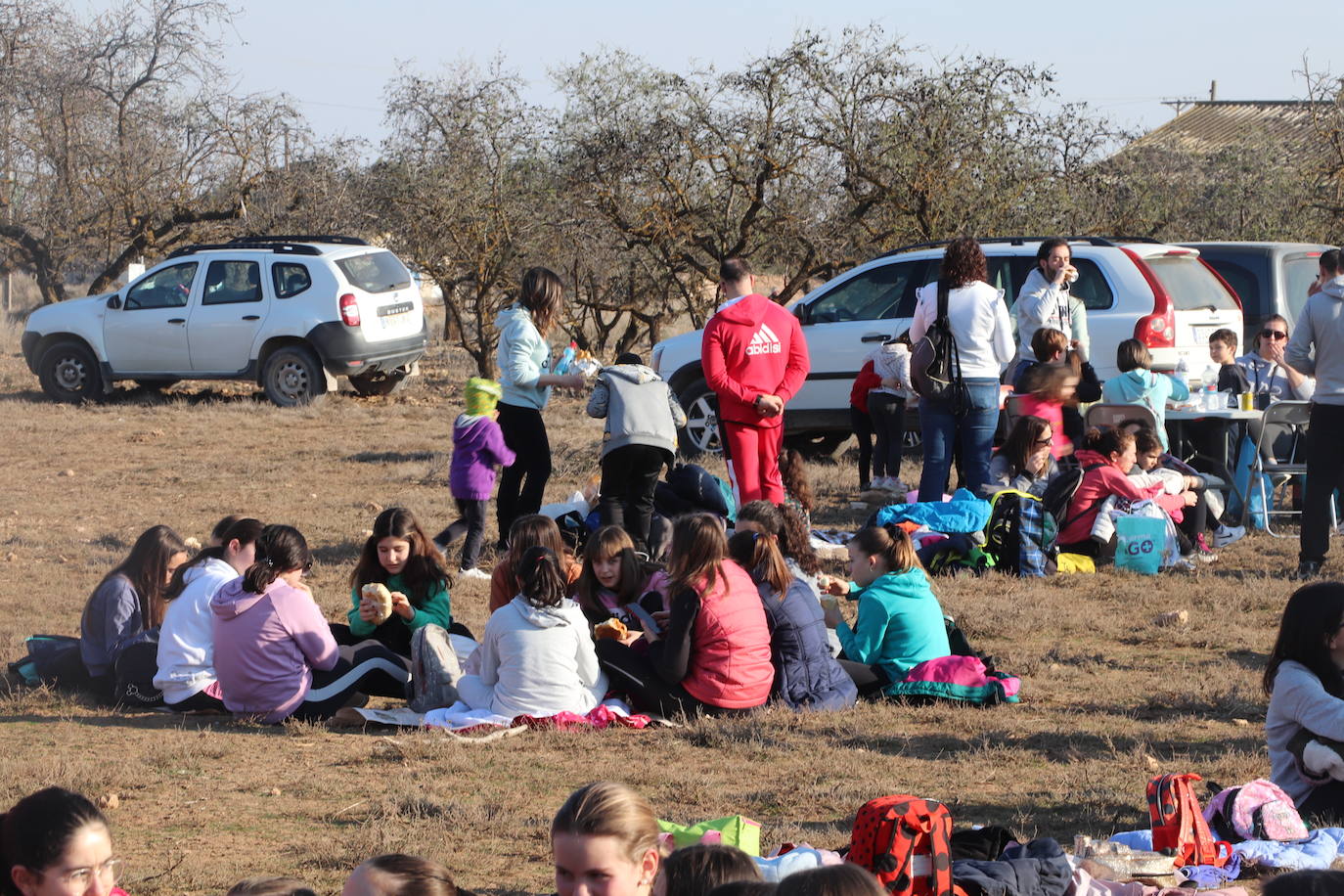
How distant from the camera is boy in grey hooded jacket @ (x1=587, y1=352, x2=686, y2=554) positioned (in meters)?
8.80

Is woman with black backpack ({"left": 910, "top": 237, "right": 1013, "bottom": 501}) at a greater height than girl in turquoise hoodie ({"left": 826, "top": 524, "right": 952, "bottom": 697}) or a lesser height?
greater

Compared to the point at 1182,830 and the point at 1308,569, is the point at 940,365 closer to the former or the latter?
the point at 1308,569

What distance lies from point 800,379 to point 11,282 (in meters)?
36.1

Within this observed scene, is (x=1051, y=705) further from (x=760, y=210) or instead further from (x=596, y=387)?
(x=760, y=210)

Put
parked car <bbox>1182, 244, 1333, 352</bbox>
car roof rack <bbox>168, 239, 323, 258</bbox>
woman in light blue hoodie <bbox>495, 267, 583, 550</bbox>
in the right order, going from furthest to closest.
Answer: car roof rack <bbox>168, 239, 323, 258</bbox>
parked car <bbox>1182, 244, 1333, 352</bbox>
woman in light blue hoodie <bbox>495, 267, 583, 550</bbox>

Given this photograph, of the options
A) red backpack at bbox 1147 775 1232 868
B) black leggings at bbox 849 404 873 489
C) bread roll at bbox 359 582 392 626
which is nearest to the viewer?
red backpack at bbox 1147 775 1232 868

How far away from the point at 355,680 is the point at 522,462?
283 centimetres

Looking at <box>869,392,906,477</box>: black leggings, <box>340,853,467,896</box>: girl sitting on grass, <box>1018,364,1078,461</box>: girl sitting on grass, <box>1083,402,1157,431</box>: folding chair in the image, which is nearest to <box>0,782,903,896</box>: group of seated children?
<box>340,853,467,896</box>: girl sitting on grass

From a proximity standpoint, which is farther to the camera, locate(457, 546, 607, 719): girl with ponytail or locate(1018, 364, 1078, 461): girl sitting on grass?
locate(1018, 364, 1078, 461): girl sitting on grass

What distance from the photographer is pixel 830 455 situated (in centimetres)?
1402

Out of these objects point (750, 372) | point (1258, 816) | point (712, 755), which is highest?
point (750, 372)

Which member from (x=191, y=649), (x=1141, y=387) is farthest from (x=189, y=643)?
(x=1141, y=387)

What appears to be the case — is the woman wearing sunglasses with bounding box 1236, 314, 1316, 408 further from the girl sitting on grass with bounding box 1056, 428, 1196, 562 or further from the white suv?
the white suv

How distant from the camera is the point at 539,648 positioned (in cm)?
624
